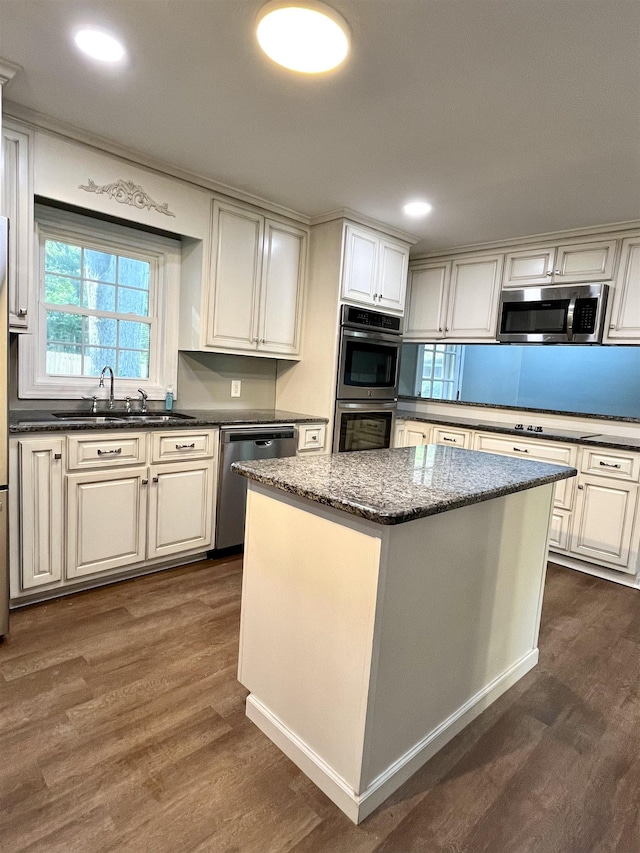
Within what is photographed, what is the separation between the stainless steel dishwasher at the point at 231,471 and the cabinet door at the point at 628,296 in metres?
2.45

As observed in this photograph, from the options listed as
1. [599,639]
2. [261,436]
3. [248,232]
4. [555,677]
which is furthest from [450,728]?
[248,232]

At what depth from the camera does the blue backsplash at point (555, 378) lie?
3.83 meters

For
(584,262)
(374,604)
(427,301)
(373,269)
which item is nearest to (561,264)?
(584,262)

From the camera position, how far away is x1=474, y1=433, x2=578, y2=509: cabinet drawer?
3.21m

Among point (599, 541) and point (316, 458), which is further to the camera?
point (599, 541)

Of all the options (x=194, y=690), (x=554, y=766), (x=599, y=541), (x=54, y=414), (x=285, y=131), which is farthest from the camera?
(x=599, y=541)

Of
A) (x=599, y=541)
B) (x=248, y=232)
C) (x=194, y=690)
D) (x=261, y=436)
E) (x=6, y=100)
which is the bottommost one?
(x=194, y=690)

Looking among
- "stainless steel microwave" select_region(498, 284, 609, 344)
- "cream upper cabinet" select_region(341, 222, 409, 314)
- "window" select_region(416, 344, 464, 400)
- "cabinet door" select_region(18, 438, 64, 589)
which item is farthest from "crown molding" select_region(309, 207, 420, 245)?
"cabinet door" select_region(18, 438, 64, 589)

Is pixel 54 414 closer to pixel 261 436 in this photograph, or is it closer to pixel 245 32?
pixel 261 436

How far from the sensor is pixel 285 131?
7.54ft

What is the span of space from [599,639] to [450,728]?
46.5 inches

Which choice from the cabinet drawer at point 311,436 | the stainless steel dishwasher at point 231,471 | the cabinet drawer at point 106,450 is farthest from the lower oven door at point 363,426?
the cabinet drawer at point 106,450

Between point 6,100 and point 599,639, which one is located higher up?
point 6,100

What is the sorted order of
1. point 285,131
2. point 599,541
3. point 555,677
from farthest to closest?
point 599,541
point 285,131
point 555,677
